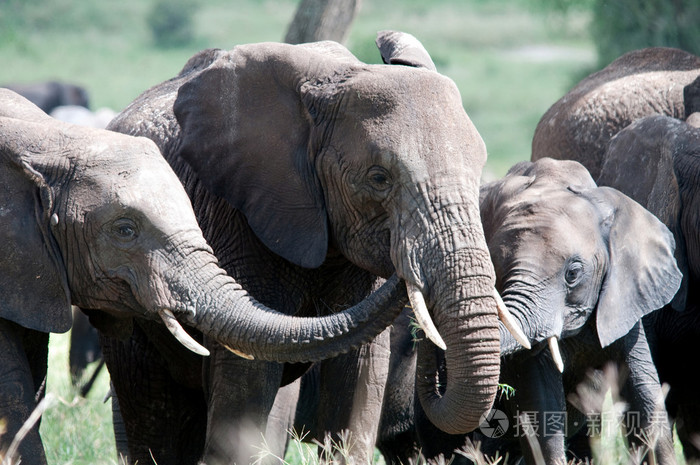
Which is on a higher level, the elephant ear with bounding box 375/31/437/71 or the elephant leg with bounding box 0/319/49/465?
the elephant ear with bounding box 375/31/437/71

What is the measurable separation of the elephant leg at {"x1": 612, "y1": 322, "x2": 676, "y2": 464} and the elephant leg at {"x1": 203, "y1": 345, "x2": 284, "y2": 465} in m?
1.57

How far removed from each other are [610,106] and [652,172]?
4.48 feet

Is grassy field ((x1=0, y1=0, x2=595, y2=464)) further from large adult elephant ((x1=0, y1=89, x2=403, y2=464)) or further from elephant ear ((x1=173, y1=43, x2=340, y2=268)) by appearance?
large adult elephant ((x1=0, y1=89, x2=403, y2=464))

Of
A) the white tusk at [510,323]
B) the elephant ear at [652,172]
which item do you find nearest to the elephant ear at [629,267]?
the elephant ear at [652,172]

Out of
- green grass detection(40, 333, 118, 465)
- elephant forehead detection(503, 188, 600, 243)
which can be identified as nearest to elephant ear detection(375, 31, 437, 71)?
elephant forehead detection(503, 188, 600, 243)

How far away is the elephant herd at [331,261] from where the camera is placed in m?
4.04

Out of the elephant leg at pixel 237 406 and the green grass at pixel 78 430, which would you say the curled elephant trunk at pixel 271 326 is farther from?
the green grass at pixel 78 430

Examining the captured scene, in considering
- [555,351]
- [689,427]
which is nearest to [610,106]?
[689,427]

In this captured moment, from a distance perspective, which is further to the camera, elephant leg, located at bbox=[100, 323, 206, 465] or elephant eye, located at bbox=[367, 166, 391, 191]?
elephant leg, located at bbox=[100, 323, 206, 465]

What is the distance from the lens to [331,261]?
4.74m

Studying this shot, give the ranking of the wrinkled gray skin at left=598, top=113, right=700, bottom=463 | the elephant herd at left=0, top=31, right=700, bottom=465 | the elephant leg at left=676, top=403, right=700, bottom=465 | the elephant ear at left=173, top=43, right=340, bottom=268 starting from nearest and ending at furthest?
the elephant herd at left=0, top=31, right=700, bottom=465, the elephant ear at left=173, top=43, right=340, bottom=268, the wrinkled gray skin at left=598, top=113, right=700, bottom=463, the elephant leg at left=676, top=403, right=700, bottom=465

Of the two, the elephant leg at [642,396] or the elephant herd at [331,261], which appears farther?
the elephant leg at [642,396]

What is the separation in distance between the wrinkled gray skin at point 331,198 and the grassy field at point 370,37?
45.4 ft

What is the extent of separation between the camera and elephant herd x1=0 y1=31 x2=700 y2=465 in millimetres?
4043
